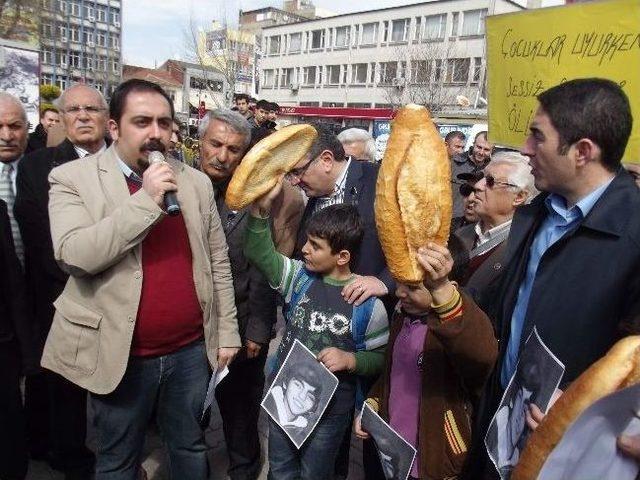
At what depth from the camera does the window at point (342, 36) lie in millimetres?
50250

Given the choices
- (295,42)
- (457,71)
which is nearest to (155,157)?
(457,71)

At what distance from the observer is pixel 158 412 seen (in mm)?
2451

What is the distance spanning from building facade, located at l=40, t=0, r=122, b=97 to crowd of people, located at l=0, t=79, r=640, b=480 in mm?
67896

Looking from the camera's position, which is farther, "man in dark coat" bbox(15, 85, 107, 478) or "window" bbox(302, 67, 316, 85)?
"window" bbox(302, 67, 316, 85)

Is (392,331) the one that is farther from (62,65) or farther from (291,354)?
(62,65)

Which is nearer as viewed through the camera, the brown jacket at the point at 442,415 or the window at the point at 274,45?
the brown jacket at the point at 442,415

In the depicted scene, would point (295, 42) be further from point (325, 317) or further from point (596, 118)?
point (596, 118)

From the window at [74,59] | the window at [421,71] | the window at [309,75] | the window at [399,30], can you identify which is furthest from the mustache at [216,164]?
the window at [74,59]

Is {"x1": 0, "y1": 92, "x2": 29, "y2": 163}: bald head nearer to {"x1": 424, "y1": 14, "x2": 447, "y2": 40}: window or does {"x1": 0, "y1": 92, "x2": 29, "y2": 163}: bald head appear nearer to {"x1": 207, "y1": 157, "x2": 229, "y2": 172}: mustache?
{"x1": 207, "y1": 157, "x2": 229, "y2": 172}: mustache

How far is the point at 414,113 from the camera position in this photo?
1521 mm

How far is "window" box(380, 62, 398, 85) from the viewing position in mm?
42237

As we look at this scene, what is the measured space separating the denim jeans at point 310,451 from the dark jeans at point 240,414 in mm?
634

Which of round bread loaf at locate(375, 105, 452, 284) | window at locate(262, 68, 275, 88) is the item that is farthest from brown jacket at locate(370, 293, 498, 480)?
window at locate(262, 68, 275, 88)

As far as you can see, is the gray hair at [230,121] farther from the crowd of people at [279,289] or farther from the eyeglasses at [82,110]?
the eyeglasses at [82,110]
